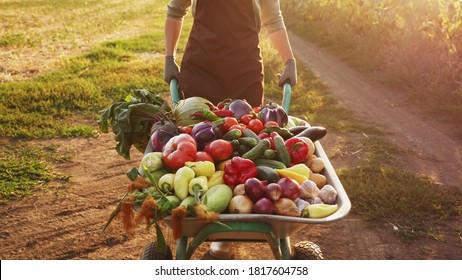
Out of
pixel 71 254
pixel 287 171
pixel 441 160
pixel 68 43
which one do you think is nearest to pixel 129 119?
pixel 287 171

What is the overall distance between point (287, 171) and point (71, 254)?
6.81 feet

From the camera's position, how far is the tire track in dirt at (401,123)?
5.79 m

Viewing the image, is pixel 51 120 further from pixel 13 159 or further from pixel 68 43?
pixel 68 43

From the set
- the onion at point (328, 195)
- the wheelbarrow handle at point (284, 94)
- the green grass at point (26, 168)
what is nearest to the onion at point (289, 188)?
the onion at point (328, 195)

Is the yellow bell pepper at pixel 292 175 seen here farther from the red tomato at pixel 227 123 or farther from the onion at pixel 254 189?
the red tomato at pixel 227 123

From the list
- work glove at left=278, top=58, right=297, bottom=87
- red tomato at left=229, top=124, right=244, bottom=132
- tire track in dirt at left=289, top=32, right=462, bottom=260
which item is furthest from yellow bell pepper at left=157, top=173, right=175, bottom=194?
tire track in dirt at left=289, top=32, right=462, bottom=260

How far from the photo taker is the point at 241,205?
8.38 ft

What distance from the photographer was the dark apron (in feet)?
12.9

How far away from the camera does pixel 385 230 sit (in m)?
4.48

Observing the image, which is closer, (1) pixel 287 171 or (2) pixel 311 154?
(1) pixel 287 171

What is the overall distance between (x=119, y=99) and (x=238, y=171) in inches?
147

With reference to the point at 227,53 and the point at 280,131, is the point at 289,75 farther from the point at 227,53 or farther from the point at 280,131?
the point at 280,131

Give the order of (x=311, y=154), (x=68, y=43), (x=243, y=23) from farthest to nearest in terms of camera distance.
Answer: (x=68, y=43) → (x=243, y=23) → (x=311, y=154)

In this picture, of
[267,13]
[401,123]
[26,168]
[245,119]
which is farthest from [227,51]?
[401,123]
